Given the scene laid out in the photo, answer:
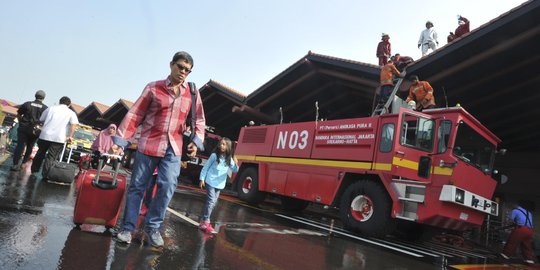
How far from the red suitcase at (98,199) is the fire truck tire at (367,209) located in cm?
479

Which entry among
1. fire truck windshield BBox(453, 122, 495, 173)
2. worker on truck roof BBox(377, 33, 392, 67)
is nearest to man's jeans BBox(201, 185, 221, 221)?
fire truck windshield BBox(453, 122, 495, 173)

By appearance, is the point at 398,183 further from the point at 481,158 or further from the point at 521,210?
the point at 521,210

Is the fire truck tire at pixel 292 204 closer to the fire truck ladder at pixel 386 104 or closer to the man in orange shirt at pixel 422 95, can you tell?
the fire truck ladder at pixel 386 104

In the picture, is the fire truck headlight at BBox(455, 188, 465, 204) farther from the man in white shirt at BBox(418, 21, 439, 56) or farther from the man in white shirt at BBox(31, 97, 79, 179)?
the man in white shirt at BBox(31, 97, 79, 179)

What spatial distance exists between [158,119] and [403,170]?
4.90 metres

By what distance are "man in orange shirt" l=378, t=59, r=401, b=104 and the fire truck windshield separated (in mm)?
2623

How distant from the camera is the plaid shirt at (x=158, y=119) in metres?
3.60

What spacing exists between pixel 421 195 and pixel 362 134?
1.78 metres

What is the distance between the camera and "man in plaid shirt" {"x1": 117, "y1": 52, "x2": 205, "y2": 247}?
3.56m

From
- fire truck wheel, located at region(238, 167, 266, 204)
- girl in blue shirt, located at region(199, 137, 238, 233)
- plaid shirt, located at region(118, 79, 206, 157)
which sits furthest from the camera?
fire truck wheel, located at region(238, 167, 266, 204)

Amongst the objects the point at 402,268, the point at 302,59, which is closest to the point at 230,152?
the point at 402,268

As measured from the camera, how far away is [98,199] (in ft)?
11.9

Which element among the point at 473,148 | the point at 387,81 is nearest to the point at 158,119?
the point at 473,148

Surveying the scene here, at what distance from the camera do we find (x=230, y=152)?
5.52 m
